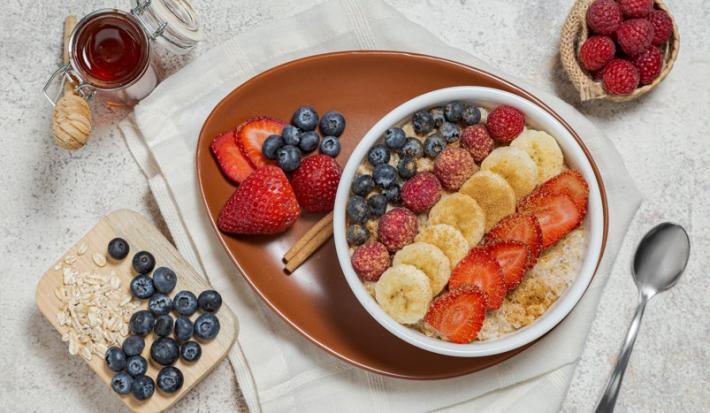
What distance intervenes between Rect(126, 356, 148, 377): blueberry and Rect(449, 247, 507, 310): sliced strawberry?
761 millimetres

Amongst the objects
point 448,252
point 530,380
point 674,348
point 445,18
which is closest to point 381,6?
point 445,18

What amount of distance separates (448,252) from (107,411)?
1.01 m

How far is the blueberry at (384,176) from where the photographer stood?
1.49 m

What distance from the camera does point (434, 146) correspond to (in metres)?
1.52

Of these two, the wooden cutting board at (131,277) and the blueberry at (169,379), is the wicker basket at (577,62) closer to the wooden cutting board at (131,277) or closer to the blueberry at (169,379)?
the wooden cutting board at (131,277)

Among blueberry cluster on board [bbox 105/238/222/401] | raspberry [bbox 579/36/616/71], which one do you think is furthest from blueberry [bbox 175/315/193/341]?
raspberry [bbox 579/36/616/71]

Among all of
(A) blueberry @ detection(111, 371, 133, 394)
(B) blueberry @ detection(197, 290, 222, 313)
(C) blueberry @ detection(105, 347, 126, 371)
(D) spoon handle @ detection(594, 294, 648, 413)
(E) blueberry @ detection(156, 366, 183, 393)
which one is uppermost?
(B) blueberry @ detection(197, 290, 222, 313)

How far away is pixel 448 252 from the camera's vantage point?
57.1 inches

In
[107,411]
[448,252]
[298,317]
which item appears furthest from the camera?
[107,411]

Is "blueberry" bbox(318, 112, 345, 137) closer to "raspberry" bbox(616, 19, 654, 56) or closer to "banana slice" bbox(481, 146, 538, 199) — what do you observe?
"banana slice" bbox(481, 146, 538, 199)

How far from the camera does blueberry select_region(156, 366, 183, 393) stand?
164 cm

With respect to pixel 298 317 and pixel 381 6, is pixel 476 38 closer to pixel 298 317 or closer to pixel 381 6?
pixel 381 6

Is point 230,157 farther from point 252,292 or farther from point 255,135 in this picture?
point 252,292

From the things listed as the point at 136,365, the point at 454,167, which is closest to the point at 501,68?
the point at 454,167
